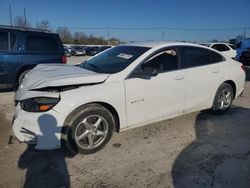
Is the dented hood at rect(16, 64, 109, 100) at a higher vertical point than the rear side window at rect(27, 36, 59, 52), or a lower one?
lower

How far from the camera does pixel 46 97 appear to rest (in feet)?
11.3

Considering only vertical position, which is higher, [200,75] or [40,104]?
[200,75]

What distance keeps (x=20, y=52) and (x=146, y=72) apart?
4.63 metres

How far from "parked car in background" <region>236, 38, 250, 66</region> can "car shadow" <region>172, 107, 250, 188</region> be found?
9.64 metres

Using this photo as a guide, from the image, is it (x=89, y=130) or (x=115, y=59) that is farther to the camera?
(x=115, y=59)

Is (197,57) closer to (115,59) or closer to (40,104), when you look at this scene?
(115,59)

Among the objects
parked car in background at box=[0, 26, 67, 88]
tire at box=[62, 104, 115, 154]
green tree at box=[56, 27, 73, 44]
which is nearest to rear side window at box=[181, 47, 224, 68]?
tire at box=[62, 104, 115, 154]

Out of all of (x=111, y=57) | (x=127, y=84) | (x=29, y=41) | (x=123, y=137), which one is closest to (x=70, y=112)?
(x=127, y=84)

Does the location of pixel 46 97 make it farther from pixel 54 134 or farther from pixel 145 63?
pixel 145 63

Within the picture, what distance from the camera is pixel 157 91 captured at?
4.25 metres

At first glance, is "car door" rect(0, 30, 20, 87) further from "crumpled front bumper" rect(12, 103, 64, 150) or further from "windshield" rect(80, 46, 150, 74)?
"crumpled front bumper" rect(12, 103, 64, 150)

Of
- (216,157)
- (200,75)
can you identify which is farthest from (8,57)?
(216,157)

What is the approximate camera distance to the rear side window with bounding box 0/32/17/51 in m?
7.11

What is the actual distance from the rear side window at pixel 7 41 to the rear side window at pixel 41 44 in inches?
16.5
